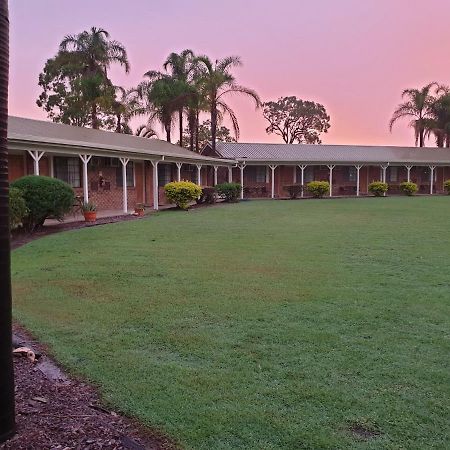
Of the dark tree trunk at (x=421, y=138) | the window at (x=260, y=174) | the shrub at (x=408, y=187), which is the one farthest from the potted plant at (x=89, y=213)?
the dark tree trunk at (x=421, y=138)

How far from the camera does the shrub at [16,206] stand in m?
10.7

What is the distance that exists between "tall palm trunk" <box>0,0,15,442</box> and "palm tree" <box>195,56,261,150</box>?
2688cm

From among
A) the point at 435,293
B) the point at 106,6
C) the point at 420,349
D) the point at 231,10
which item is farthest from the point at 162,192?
the point at 420,349

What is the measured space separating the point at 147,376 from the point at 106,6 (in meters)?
8.82

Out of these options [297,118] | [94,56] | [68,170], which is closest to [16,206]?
[68,170]

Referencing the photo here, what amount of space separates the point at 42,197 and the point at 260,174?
2323cm

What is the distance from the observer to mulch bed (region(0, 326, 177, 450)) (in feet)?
8.45

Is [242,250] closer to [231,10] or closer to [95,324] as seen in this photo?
[95,324]

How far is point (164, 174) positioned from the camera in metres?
24.1

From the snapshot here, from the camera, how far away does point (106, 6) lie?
32.4ft

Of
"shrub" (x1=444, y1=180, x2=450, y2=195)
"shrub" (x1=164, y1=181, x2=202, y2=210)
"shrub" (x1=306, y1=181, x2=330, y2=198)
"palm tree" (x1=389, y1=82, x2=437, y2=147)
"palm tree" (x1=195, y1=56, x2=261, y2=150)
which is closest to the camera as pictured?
"shrub" (x1=164, y1=181, x2=202, y2=210)

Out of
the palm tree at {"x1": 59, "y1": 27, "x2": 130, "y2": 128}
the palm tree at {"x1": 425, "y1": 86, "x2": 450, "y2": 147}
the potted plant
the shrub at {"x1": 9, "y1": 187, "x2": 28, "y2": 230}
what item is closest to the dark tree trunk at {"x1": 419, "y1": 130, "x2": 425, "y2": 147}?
the palm tree at {"x1": 425, "y1": 86, "x2": 450, "y2": 147}

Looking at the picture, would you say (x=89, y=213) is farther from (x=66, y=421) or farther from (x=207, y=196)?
(x=66, y=421)

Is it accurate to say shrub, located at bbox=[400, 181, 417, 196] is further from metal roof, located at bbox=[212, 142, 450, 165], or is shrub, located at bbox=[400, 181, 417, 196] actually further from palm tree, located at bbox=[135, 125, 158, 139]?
palm tree, located at bbox=[135, 125, 158, 139]
